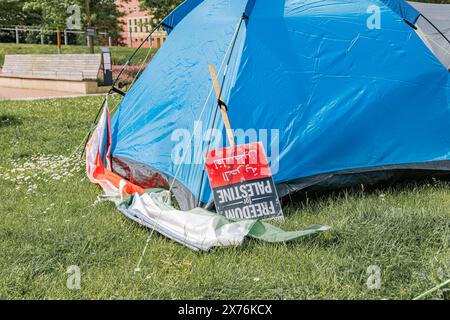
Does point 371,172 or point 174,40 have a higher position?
point 174,40

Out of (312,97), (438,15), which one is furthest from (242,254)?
(438,15)

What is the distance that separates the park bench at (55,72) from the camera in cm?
1361

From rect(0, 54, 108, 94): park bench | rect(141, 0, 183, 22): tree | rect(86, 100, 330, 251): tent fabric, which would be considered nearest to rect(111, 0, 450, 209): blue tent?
rect(86, 100, 330, 251): tent fabric

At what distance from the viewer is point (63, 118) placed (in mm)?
8492

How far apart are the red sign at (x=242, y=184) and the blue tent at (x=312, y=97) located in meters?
0.14

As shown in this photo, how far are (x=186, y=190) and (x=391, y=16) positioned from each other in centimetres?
230

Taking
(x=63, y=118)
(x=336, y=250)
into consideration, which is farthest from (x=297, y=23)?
(x=63, y=118)

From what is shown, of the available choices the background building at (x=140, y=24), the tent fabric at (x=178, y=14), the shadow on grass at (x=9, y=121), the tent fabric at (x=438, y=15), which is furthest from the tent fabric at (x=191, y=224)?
the tent fabric at (x=438, y=15)

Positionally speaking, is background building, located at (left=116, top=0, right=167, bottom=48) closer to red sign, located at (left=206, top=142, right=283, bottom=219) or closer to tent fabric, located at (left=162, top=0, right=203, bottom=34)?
tent fabric, located at (left=162, top=0, right=203, bottom=34)

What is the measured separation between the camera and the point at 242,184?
12.5 ft

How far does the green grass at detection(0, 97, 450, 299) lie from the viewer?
113 inches

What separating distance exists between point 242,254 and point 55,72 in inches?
505
